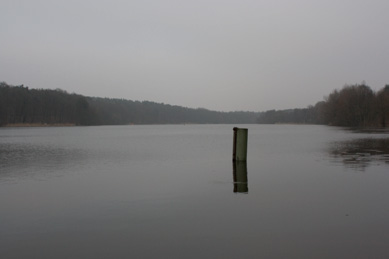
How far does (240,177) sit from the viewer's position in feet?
42.2

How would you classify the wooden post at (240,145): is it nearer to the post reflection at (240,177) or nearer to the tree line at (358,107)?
the post reflection at (240,177)

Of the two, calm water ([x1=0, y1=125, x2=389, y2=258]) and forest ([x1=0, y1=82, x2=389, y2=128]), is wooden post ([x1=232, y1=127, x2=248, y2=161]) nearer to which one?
calm water ([x1=0, y1=125, x2=389, y2=258])

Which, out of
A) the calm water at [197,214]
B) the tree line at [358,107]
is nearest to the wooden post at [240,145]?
the calm water at [197,214]

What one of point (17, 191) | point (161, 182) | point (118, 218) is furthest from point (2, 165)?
point (118, 218)

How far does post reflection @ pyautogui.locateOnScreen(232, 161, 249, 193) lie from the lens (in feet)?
34.7

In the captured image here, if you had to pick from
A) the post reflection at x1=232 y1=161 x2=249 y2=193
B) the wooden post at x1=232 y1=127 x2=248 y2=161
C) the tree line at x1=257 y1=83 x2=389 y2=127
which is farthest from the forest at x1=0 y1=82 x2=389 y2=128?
the post reflection at x1=232 y1=161 x2=249 y2=193

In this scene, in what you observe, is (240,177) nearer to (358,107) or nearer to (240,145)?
(240,145)

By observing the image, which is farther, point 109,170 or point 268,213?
point 109,170

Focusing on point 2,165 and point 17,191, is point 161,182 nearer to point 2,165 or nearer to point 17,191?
point 17,191

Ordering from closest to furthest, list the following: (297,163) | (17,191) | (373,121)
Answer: (17,191) < (297,163) < (373,121)

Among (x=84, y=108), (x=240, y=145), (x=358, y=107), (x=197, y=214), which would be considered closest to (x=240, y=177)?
(x=240, y=145)

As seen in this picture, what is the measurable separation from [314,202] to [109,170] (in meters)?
9.45

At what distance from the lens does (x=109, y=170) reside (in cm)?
1524

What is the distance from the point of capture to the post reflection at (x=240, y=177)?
1058 centimetres
